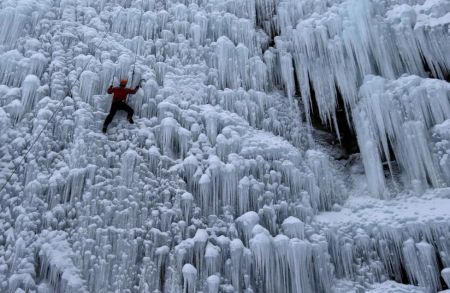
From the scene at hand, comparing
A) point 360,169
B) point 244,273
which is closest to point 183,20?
point 360,169

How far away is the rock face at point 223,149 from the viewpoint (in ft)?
14.5

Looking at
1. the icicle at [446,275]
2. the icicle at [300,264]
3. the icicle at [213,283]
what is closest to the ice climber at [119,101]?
the icicle at [213,283]

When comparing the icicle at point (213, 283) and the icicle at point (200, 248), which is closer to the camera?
the icicle at point (213, 283)

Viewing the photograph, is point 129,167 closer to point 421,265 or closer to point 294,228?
point 294,228

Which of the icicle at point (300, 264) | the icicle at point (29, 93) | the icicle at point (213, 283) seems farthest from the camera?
the icicle at point (29, 93)

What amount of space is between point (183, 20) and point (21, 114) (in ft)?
9.38

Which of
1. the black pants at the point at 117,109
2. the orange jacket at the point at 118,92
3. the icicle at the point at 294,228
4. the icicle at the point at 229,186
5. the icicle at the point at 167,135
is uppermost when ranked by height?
the orange jacket at the point at 118,92

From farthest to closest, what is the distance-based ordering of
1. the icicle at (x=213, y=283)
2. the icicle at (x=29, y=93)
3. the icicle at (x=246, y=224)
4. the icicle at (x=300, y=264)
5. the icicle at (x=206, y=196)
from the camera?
the icicle at (x=29, y=93)
the icicle at (x=206, y=196)
the icicle at (x=246, y=224)
the icicle at (x=300, y=264)
the icicle at (x=213, y=283)

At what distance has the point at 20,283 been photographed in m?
4.02

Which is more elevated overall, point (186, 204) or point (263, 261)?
point (186, 204)

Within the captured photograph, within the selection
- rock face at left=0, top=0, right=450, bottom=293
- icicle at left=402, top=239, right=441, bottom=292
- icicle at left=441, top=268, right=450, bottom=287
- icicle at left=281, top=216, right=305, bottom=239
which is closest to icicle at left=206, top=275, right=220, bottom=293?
rock face at left=0, top=0, right=450, bottom=293

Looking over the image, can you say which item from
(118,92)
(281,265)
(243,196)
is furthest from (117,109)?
(281,265)

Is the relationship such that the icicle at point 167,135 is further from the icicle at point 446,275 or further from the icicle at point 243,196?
the icicle at point 446,275

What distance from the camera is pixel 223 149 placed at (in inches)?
202
